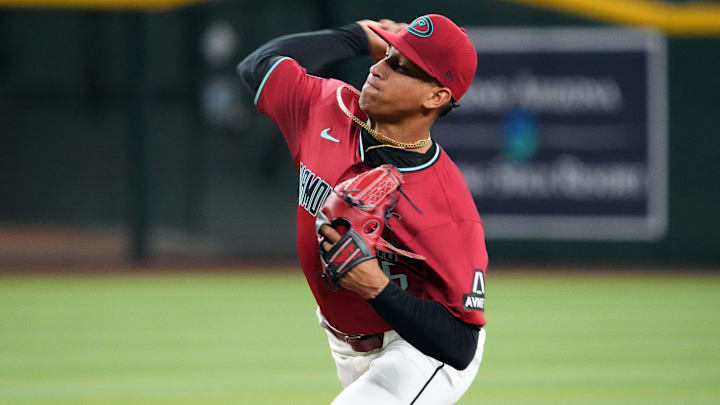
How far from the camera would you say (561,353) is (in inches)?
277

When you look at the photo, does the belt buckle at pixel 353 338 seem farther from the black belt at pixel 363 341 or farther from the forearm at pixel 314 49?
the forearm at pixel 314 49

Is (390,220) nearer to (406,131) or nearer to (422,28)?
(406,131)

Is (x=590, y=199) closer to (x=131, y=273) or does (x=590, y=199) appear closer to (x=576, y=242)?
(x=576, y=242)

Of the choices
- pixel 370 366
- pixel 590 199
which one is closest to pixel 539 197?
pixel 590 199

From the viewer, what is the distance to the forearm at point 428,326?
106 inches

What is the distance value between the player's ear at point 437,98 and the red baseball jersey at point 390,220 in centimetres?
16

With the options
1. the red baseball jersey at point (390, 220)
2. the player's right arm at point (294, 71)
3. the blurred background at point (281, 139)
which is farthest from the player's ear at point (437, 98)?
the blurred background at point (281, 139)

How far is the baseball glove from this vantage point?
2623 mm

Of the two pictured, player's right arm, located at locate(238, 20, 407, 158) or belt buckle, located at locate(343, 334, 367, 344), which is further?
player's right arm, located at locate(238, 20, 407, 158)

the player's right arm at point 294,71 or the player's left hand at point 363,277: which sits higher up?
the player's right arm at point 294,71

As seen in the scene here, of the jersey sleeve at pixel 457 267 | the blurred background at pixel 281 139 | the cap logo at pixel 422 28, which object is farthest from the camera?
the blurred background at pixel 281 139

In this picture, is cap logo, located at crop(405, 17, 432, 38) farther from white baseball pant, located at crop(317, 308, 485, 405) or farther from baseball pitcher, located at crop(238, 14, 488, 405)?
white baseball pant, located at crop(317, 308, 485, 405)

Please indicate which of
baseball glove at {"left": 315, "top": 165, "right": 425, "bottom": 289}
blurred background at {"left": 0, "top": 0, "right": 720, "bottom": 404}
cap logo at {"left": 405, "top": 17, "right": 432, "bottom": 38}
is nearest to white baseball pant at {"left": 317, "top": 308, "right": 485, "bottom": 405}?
baseball glove at {"left": 315, "top": 165, "right": 425, "bottom": 289}

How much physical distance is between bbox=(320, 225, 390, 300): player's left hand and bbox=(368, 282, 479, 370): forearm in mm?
23
